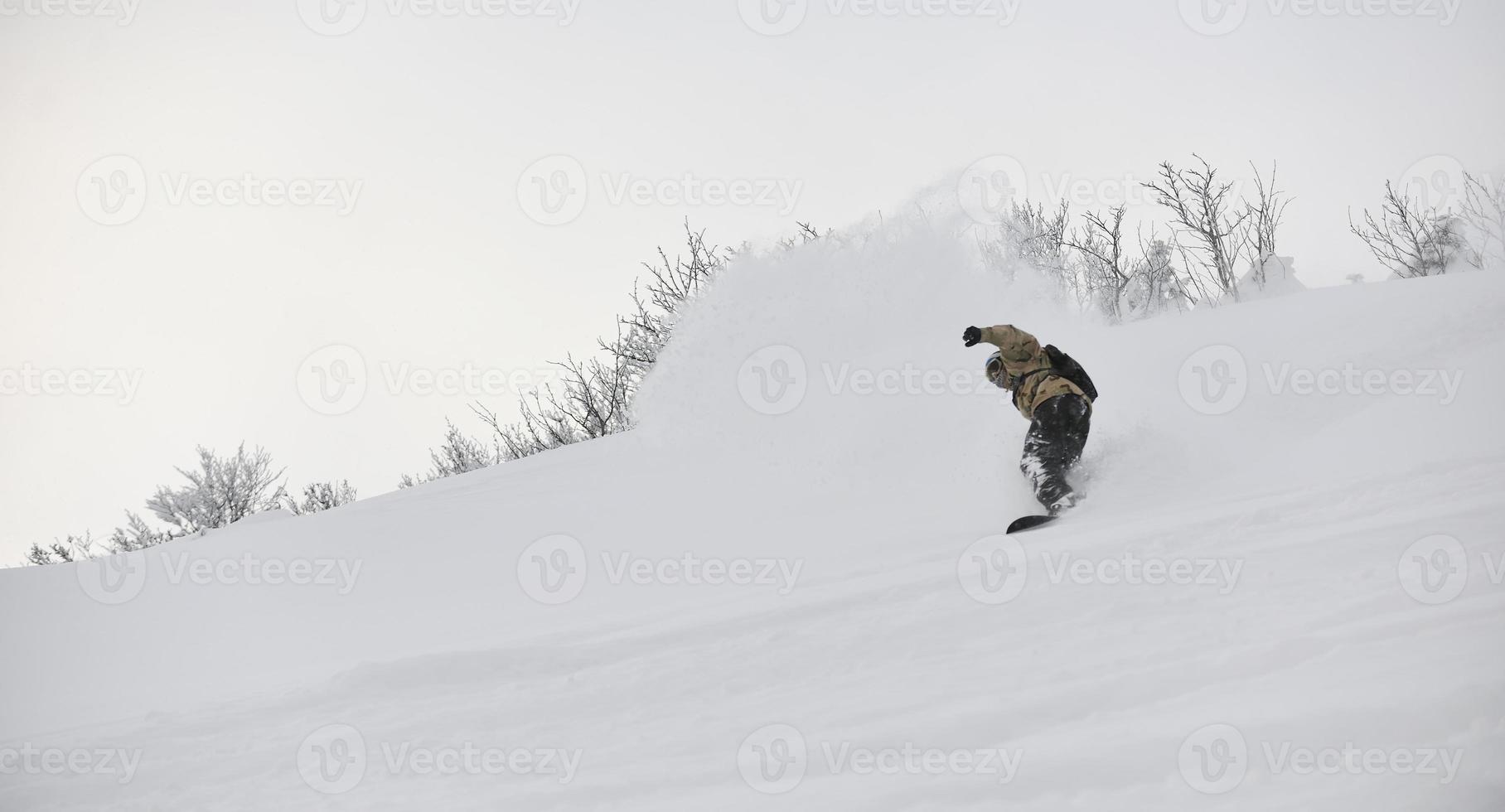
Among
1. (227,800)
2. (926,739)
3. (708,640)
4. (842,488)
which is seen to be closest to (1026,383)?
(842,488)

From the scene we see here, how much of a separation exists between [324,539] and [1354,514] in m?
7.54

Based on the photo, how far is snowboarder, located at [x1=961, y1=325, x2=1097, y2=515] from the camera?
5293mm

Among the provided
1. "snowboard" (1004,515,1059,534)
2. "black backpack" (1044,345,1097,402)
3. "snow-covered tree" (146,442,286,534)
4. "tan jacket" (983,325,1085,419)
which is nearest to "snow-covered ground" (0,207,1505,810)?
"snowboard" (1004,515,1059,534)

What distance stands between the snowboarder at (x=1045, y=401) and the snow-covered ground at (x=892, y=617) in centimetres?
28

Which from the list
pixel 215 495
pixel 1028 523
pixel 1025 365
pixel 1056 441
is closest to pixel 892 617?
pixel 1028 523

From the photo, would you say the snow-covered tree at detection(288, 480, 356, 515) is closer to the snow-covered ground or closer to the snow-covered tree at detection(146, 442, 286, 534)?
the snow-covered tree at detection(146, 442, 286, 534)

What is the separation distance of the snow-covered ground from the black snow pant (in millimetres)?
272

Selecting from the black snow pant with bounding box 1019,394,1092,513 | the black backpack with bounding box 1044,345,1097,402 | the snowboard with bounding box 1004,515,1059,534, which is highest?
the black backpack with bounding box 1044,345,1097,402

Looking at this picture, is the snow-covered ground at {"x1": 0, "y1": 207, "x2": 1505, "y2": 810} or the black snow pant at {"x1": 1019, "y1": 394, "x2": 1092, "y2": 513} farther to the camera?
the black snow pant at {"x1": 1019, "y1": 394, "x2": 1092, "y2": 513}

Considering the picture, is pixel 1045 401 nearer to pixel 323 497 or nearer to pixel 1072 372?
pixel 1072 372

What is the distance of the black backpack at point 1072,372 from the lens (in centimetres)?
557

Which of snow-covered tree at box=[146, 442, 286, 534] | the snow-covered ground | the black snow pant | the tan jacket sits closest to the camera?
the snow-covered ground

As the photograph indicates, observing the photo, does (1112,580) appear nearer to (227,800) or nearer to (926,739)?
(926,739)

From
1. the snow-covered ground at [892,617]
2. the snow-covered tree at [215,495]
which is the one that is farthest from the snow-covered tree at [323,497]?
the snow-covered ground at [892,617]
